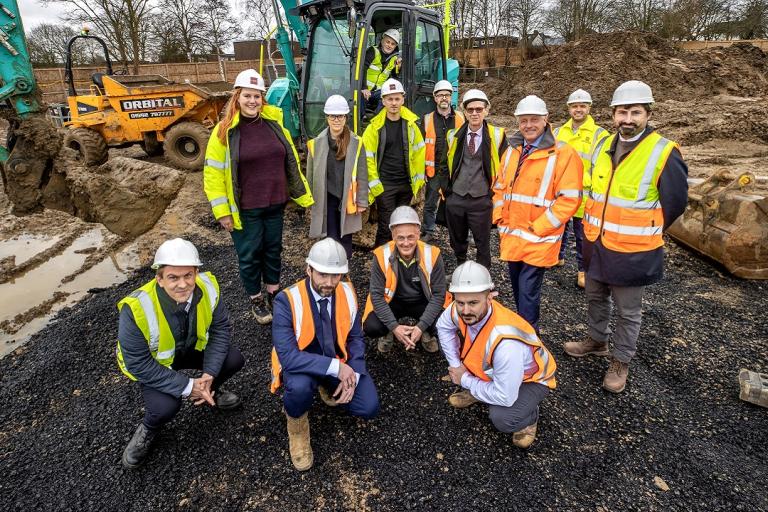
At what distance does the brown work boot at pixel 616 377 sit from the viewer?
3002mm

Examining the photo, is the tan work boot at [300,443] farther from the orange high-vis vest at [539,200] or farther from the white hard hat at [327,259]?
the orange high-vis vest at [539,200]

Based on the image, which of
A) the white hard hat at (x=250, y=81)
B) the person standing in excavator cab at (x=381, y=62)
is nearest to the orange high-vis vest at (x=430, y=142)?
the person standing in excavator cab at (x=381, y=62)

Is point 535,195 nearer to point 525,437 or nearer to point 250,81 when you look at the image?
point 525,437

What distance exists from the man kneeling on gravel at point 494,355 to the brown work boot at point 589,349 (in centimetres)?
96

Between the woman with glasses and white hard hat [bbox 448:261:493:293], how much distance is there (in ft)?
5.64

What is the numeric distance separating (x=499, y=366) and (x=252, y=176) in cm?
228

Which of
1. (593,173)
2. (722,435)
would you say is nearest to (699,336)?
(722,435)

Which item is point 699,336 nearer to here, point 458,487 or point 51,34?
point 458,487

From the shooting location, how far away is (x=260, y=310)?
3.87m

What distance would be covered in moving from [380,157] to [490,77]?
64.1 feet

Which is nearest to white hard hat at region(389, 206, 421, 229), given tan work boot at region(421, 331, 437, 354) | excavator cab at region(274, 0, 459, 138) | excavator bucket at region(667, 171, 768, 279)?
tan work boot at region(421, 331, 437, 354)

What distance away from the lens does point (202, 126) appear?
29.6 ft

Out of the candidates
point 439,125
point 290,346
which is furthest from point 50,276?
point 439,125

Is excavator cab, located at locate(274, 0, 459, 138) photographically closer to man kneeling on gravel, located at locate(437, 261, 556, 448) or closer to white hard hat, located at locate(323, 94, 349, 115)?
white hard hat, located at locate(323, 94, 349, 115)
